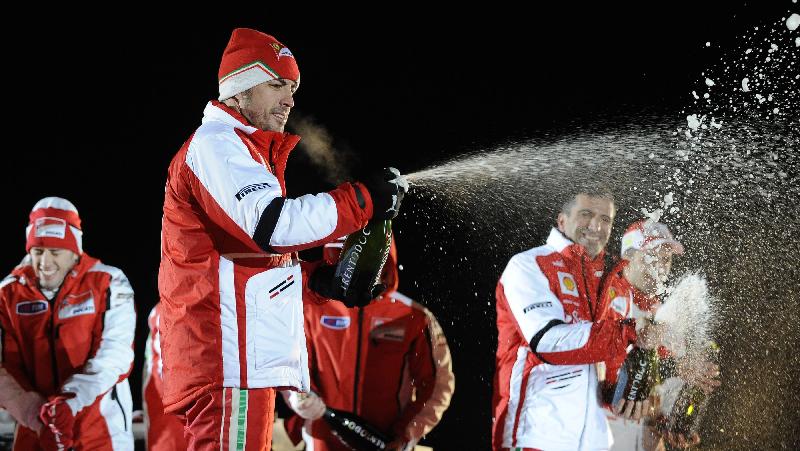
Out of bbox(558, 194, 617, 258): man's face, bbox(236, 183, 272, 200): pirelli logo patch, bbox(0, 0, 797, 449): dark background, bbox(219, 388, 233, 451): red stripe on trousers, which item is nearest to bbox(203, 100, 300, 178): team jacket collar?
bbox(236, 183, 272, 200): pirelli logo patch

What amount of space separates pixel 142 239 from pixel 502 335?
3593mm

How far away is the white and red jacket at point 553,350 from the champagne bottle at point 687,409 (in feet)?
2.54

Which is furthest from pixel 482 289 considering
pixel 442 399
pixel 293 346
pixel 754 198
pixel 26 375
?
pixel 293 346

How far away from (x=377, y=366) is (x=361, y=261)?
1934 millimetres

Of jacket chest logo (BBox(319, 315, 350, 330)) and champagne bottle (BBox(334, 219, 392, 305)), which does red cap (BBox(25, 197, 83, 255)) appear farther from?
champagne bottle (BBox(334, 219, 392, 305))

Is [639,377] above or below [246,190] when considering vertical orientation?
below

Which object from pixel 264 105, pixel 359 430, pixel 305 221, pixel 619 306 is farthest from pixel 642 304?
pixel 305 221

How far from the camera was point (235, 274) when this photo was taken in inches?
104

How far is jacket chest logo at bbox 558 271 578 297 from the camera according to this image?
389 cm

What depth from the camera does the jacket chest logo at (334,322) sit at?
4805mm

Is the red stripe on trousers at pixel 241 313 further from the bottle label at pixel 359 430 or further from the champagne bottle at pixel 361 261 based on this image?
the bottle label at pixel 359 430

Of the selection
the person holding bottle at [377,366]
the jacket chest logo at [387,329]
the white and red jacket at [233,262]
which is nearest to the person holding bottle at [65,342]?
the person holding bottle at [377,366]

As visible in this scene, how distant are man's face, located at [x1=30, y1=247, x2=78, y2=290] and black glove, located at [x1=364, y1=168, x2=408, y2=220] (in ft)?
9.83

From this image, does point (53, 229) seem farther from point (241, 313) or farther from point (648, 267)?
point (648, 267)
